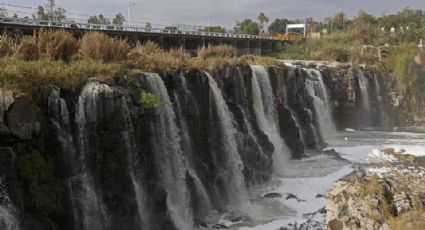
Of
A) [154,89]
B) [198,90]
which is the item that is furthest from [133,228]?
[198,90]

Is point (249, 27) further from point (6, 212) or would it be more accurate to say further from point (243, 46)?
point (6, 212)

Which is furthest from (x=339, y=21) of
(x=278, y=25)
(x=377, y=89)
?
(x=377, y=89)

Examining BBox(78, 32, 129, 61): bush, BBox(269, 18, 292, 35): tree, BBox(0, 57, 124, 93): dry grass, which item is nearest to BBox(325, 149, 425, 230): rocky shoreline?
BBox(0, 57, 124, 93): dry grass

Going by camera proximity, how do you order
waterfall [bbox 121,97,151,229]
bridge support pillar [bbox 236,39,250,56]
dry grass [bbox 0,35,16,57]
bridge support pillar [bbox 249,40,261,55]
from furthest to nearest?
1. bridge support pillar [bbox 249,40,261,55]
2. bridge support pillar [bbox 236,39,250,56]
3. dry grass [bbox 0,35,16,57]
4. waterfall [bbox 121,97,151,229]

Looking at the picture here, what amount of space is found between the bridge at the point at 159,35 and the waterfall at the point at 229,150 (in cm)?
995

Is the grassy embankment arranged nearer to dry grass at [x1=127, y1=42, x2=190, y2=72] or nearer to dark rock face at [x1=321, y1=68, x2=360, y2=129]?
dry grass at [x1=127, y1=42, x2=190, y2=72]

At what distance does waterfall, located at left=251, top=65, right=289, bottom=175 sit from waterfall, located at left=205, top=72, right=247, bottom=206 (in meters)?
4.85

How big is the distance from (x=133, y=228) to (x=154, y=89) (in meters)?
5.71

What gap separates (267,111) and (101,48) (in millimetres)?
13105

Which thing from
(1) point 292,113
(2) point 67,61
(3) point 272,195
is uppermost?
(2) point 67,61

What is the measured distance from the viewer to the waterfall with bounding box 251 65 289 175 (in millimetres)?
30133

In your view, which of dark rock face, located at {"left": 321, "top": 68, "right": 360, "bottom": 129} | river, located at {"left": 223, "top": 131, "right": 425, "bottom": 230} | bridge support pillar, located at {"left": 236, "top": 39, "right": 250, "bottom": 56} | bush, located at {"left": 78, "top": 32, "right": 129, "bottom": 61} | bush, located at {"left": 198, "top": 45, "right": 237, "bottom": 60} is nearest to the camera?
river, located at {"left": 223, "top": 131, "right": 425, "bottom": 230}

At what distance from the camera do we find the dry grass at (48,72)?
15367mm

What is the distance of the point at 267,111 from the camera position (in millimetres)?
31578
